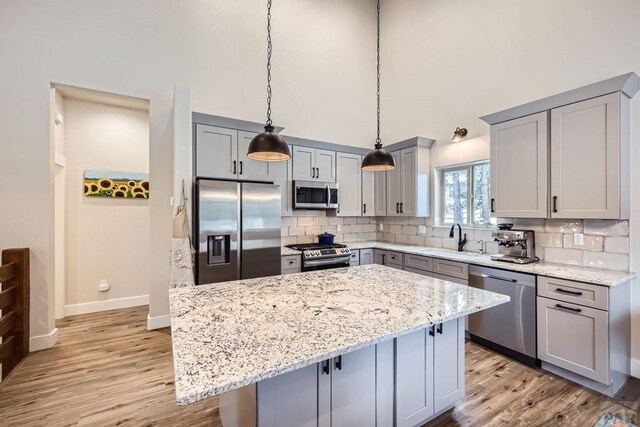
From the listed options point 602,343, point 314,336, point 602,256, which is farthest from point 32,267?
point 602,256

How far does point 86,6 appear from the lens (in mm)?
3299

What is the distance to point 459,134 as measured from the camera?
3.86 meters

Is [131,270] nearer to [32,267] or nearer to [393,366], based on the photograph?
[32,267]

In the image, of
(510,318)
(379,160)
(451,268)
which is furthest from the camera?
(451,268)

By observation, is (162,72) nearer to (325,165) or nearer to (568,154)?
(325,165)

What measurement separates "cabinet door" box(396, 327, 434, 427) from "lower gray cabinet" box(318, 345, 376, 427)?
0.19 metres

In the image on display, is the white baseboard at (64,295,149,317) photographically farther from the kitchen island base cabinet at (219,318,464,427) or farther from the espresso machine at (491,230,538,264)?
the espresso machine at (491,230,538,264)

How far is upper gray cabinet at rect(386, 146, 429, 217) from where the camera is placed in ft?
14.0

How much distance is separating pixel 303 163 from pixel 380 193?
4.84 feet

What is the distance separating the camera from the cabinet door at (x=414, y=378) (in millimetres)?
1637

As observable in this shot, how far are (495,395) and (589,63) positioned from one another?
124 inches

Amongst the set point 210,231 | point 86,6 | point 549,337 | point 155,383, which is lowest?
point 155,383

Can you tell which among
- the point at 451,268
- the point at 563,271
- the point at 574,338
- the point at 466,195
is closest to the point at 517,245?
the point at 563,271

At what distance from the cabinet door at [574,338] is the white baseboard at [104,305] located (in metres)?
5.12
